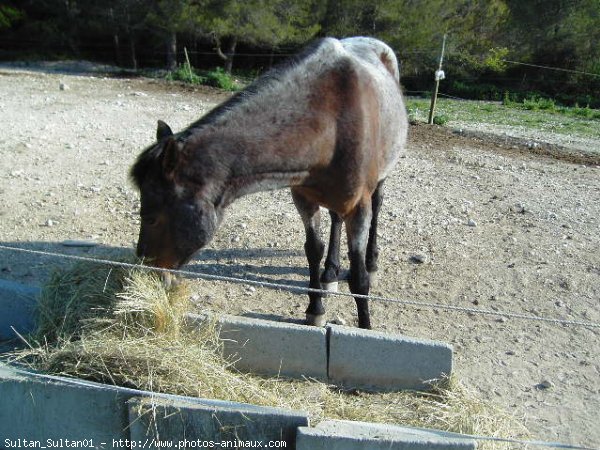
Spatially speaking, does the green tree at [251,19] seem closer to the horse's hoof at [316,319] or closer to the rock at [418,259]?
the rock at [418,259]

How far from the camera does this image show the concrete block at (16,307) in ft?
11.8

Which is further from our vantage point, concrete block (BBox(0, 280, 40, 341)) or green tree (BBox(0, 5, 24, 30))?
green tree (BBox(0, 5, 24, 30))

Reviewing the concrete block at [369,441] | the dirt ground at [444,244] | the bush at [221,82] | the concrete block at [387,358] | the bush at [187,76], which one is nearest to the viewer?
the concrete block at [369,441]

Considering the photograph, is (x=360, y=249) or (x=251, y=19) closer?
(x=360, y=249)

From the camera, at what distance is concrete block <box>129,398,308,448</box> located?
261 centimetres

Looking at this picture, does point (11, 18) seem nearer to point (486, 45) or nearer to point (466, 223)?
point (486, 45)

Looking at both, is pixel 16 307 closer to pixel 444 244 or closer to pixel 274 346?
pixel 274 346

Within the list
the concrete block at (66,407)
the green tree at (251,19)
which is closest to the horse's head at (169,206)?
the concrete block at (66,407)

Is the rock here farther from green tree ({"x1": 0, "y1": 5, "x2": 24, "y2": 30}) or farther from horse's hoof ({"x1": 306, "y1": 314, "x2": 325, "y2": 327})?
green tree ({"x1": 0, "y1": 5, "x2": 24, "y2": 30})

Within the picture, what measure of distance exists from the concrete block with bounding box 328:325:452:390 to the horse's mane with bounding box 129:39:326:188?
1.49 metres

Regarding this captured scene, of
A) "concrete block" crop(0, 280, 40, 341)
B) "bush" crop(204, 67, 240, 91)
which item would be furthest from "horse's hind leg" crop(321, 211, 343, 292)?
"bush" crop(204, 67, 240, 91)

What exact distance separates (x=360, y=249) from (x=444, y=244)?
6.21 ft

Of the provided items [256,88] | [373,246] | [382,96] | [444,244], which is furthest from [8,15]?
[256,88]

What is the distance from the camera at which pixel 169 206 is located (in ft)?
9.83
